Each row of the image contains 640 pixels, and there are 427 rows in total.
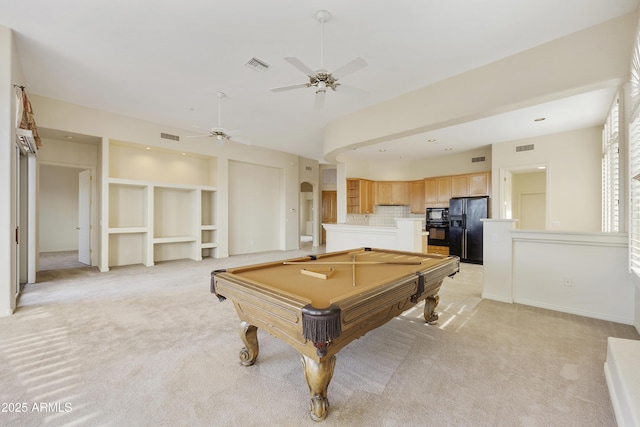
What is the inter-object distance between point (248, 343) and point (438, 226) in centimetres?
624

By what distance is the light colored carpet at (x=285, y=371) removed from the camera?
1554 mm

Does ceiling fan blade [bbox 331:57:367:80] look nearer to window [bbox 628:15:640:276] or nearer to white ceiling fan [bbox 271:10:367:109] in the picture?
white ceiling fan [bbox 271:10:367:109]

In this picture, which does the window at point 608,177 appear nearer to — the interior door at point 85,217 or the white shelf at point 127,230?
the white shelf at point 127,230

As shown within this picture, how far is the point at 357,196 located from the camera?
7.65 metres

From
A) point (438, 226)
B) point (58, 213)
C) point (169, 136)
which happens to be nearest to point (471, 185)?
point (438, 226)

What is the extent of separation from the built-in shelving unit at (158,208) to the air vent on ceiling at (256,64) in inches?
151

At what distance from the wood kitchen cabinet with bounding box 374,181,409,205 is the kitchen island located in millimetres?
2818

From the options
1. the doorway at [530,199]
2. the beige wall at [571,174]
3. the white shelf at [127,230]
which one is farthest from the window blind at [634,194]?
the white shelf at [127,230]

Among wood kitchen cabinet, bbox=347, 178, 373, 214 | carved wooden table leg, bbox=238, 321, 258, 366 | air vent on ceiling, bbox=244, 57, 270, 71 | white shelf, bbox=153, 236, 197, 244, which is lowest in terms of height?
carved wooden table leg, bbox=238, 321, 258, 366

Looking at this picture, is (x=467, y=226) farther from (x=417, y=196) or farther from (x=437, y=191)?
(x=417, y=196)

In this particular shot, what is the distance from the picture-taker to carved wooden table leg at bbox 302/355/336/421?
4.88 feet

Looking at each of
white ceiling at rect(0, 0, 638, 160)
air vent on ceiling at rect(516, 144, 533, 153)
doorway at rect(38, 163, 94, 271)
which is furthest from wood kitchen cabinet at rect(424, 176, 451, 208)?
→ doorway at rect(38, 163, 94, 271)

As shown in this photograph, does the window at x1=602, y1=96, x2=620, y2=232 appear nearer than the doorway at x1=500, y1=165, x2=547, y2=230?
Yes

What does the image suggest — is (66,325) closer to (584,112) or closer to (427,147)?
(427,147)
